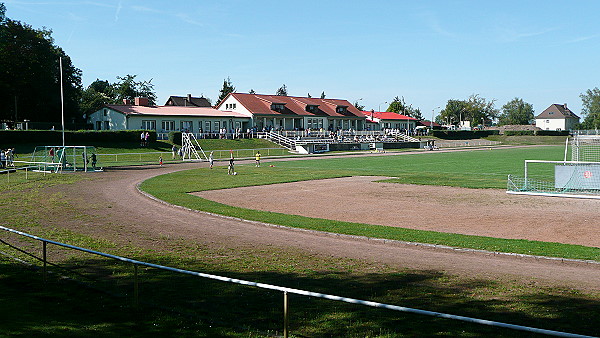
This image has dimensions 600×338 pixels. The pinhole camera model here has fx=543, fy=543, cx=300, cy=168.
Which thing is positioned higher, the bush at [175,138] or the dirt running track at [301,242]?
the bush at [175,138]

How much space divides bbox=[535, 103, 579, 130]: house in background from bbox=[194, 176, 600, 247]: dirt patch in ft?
516

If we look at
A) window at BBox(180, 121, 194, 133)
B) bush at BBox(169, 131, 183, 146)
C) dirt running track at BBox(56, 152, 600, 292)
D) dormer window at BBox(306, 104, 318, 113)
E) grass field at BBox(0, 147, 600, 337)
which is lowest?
dirt running track at BBox(56, 152, 600, 292)

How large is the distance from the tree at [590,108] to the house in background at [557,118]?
4.14 m

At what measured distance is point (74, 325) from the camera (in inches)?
309

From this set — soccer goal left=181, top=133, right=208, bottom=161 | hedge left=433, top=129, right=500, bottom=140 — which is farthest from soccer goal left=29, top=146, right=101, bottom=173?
hedge left=433, top=129, right=500, bottom=140

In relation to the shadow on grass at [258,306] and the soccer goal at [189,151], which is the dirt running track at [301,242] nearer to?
the shadow on grass at [258,306]

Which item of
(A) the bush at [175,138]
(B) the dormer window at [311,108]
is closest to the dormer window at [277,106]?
(B) the dormer window at [311,108]

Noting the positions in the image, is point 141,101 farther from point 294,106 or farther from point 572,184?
point 572,184

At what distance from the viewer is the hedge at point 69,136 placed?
5988 centimetres

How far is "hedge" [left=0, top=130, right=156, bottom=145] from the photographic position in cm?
5988

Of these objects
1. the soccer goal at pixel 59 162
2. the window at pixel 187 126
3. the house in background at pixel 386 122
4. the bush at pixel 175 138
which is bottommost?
the soccer goal at pixel 59 162

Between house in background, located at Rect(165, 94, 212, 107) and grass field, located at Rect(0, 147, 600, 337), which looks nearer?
grass field, located at Rect(0, 147, 600, 337)

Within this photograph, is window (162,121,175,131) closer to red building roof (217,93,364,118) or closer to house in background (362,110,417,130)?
red building roof (217,93,364,118)

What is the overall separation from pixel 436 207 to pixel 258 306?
1570 cm
